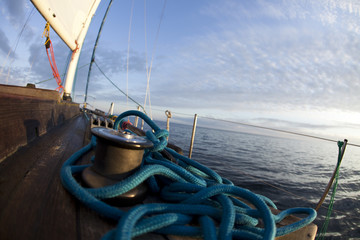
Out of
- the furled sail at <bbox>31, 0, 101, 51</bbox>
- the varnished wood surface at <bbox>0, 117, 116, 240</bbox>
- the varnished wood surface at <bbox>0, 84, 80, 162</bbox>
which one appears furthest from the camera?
the furled sail at <bbox>31, 0, 101, 51</bbox>

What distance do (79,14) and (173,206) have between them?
472cm

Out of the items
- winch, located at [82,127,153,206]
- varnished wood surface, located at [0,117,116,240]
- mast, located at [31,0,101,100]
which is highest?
mast, located at [31,0,101,100]

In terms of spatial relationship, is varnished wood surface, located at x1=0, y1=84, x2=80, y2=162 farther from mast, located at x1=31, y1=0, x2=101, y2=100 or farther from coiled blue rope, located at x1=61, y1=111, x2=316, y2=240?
mast, located at x1=31, y1=0, x2=101, y2=100

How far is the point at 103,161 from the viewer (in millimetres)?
745

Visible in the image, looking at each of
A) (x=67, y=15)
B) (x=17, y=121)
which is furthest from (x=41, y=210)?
(x=67, y=15)

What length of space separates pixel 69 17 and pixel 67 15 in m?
0.14

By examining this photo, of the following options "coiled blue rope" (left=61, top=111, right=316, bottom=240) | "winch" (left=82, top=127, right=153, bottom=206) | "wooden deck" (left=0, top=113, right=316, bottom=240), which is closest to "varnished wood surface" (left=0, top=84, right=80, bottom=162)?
"wooden deck" (left=0, top=113, right=316, bottom=240)

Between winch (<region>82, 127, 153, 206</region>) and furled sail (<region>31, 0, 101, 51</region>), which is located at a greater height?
furled sail (<region>31, 0, 101, 51</region>)

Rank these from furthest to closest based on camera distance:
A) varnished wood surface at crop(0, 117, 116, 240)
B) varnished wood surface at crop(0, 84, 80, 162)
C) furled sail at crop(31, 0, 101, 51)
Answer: furled sail at crop(31, 0, 101, 51)
varnished wood surface at crop(0, 84, 80, 162)
varnished wood surface at crop(0, 117, 116, 240)

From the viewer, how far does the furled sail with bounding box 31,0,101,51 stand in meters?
2.66

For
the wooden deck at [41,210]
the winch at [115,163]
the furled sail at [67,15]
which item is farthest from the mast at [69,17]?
the winch at [115,163]

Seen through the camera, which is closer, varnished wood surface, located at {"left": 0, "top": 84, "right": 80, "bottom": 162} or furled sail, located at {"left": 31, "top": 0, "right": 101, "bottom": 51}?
varnished wood surface, located at {"left": 0, "top": 84, "right": 80, "bottom": 162}

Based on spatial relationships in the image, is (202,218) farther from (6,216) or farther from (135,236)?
(6,216)

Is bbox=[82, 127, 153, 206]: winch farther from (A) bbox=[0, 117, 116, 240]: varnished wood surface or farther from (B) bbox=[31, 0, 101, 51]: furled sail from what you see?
(B) bbox=[31, 0, 101, 51]: furled sail
